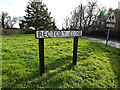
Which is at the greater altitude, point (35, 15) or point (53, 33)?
point (35, 15)

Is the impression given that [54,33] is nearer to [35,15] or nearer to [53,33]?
[53,33]

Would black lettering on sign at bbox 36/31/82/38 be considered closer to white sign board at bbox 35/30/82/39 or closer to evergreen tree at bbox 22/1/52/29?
white sign board at bbox 35/30/82/39

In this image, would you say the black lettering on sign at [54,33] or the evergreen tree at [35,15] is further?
the evergreen tree at [35,15]

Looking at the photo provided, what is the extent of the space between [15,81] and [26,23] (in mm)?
23430

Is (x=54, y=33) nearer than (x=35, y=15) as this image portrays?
Yes

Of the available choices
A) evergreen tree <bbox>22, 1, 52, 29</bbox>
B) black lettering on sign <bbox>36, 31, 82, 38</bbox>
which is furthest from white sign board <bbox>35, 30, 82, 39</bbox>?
evergreen tree <bbox>22, 1, 52, 29</bbox>

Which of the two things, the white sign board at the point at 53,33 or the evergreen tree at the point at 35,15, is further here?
the evergreen tree at the point at 35,15

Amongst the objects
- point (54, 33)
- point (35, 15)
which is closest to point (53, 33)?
point (54, 33)

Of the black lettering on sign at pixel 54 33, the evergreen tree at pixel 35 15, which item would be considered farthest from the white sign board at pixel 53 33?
the evergreen tree at pixel 35 15

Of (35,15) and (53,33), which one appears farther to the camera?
(35,15)

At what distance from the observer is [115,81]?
8.97 feet

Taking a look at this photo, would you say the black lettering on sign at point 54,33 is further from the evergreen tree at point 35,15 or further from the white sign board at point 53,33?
the evergreen tree at point 35,15

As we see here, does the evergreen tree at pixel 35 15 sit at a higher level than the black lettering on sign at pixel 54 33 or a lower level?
higher

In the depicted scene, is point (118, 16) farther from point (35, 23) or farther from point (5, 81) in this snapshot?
point (35, 23)
